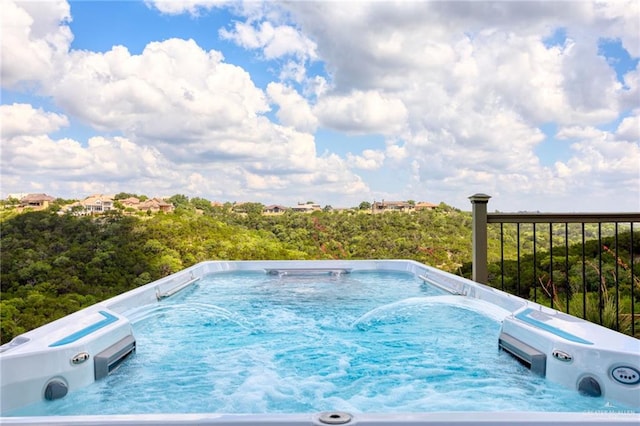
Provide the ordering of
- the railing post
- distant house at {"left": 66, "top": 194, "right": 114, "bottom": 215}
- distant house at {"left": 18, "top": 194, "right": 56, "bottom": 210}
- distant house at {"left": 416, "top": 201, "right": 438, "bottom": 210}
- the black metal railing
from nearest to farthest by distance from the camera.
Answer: the black metal railing → the railing post → distant house at {"left": 18, "top": 194, "right": 56, "bottom": 210} → distant house at {"left": 66, "top": 194, "right": 114, "bottom": 215} → distant house at {"left": 416, "top": 201, "right": 438, "bottom": 210}

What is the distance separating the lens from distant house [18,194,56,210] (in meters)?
9.49

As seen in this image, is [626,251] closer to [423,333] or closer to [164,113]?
[423,333]

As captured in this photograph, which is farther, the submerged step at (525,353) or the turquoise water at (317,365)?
the submerged step at (525,353)

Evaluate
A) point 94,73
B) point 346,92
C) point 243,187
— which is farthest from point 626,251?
point 94,73

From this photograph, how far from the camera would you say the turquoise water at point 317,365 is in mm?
1931

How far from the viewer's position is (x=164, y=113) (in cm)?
964

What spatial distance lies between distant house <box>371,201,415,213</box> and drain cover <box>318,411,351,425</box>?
11107 mm

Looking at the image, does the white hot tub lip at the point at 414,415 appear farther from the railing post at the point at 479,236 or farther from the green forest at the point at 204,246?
the green forest at the point at 204,246

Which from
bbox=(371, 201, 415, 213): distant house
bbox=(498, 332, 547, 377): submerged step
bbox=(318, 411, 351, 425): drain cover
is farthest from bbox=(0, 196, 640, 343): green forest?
bbox=(318, 411, 351, 425): drain cover

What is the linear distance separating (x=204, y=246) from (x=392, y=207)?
4.80 metres

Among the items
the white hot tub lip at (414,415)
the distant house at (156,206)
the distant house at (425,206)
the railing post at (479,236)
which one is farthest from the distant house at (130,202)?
the railing post at (479,236)

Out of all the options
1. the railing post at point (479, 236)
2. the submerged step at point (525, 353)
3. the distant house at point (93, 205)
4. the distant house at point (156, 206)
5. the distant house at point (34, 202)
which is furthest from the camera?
the distant house at point (156, 206)

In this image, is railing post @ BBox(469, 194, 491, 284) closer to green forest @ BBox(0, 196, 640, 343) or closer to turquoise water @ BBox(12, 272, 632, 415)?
turquoise water @ BBox(12, 272, 632, 415)

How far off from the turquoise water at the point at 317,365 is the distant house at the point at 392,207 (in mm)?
8257
